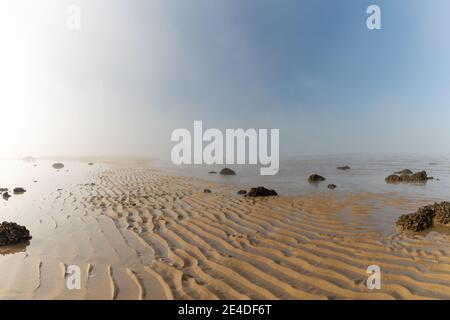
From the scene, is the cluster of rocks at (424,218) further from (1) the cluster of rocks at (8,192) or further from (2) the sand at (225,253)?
(1) the cluster of rocks at (8,192)

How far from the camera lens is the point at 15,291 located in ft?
13.9

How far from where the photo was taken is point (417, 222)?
23.0 feet

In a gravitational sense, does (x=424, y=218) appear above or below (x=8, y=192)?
above

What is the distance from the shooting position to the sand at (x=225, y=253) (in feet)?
13.9

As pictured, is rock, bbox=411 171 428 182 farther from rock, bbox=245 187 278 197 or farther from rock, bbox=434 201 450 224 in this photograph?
rock, bbox=434 201 450 224

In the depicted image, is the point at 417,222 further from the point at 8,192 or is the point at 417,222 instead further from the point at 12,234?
the point at 8,192

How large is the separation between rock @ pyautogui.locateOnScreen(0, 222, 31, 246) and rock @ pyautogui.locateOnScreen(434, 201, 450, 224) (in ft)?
30.5

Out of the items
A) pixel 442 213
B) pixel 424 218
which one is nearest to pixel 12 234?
pixel 424 218

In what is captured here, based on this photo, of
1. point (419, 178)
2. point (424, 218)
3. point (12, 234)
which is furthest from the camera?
point (419, 178)

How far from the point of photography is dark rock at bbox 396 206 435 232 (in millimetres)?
6945

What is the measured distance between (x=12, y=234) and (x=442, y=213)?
9.64 meters

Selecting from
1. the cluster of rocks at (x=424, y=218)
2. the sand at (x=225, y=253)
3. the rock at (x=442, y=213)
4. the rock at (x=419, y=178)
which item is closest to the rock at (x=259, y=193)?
the sand at (x=225, y=253)
